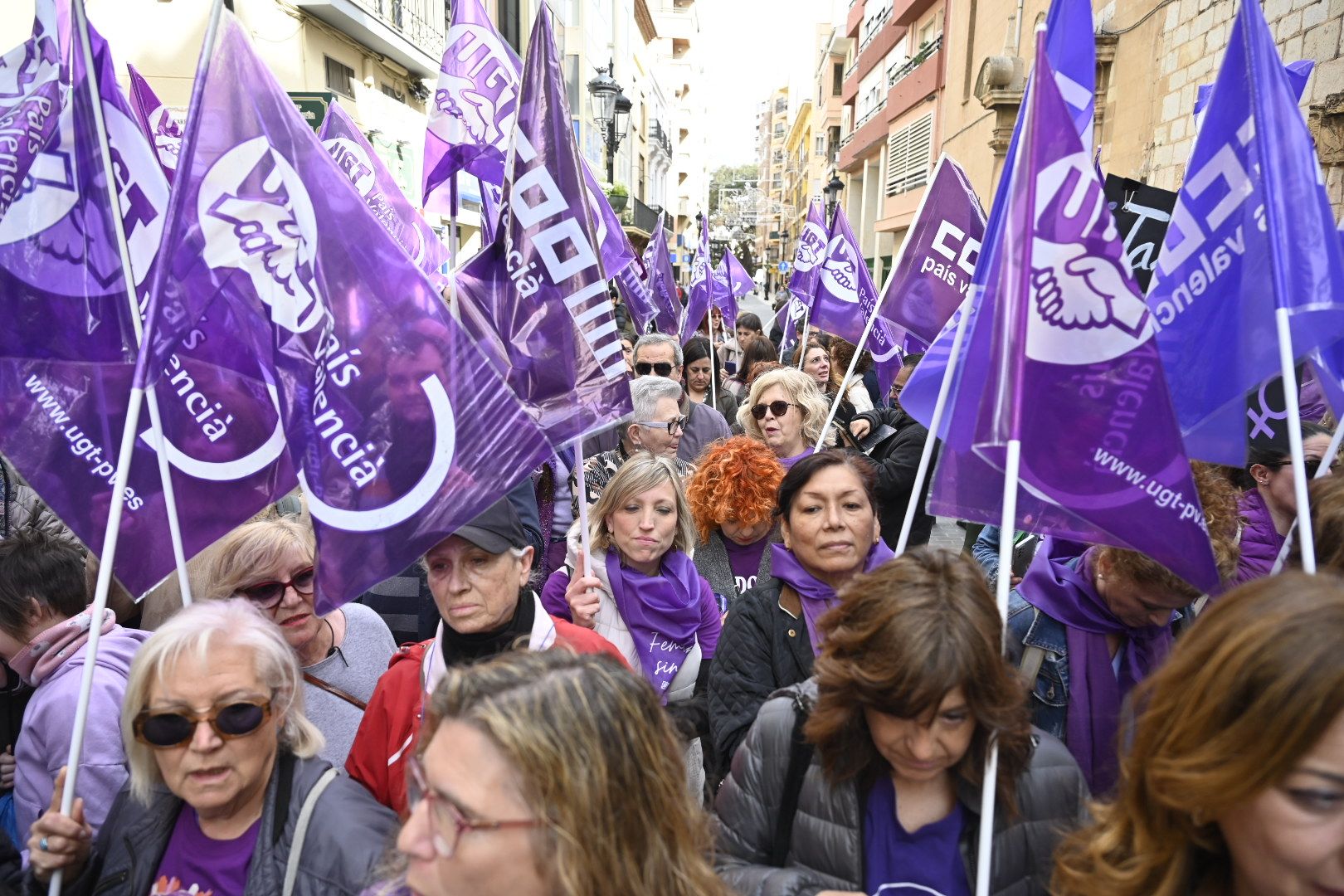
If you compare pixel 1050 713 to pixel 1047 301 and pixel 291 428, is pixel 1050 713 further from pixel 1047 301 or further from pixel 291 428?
pixel 291 428

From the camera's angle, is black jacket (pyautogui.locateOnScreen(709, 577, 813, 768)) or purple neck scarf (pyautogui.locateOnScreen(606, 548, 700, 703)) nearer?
black jacket (pyautogui.locateOnScreen(709, 577, 813, 768))

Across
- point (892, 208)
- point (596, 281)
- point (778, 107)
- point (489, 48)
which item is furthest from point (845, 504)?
point (778, 107)

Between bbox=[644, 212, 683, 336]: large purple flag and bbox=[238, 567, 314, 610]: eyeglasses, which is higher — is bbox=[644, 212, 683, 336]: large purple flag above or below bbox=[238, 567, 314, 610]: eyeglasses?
above

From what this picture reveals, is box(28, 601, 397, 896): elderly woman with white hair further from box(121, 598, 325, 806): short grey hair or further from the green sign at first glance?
the green sign

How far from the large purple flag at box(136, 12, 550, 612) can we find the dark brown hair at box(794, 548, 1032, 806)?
0.94m

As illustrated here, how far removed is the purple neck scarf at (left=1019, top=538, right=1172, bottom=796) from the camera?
2.54 meters

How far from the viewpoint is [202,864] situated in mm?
2035

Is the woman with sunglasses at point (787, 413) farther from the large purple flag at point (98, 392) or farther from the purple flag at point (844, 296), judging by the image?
the large purple flag at point (98, 392)

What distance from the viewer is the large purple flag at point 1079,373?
2.28 metres

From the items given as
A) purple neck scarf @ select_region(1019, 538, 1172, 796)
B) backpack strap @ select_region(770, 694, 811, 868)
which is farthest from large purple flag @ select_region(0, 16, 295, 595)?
purple neck scarf @ select_region(1019, 538, 1172, 796)

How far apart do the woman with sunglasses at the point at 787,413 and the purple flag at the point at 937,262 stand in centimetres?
59

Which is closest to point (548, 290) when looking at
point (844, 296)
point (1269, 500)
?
point (1269, 500)

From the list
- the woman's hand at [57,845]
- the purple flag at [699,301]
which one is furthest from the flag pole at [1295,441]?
the purple flag at [699,301]

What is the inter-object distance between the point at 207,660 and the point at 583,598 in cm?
149
